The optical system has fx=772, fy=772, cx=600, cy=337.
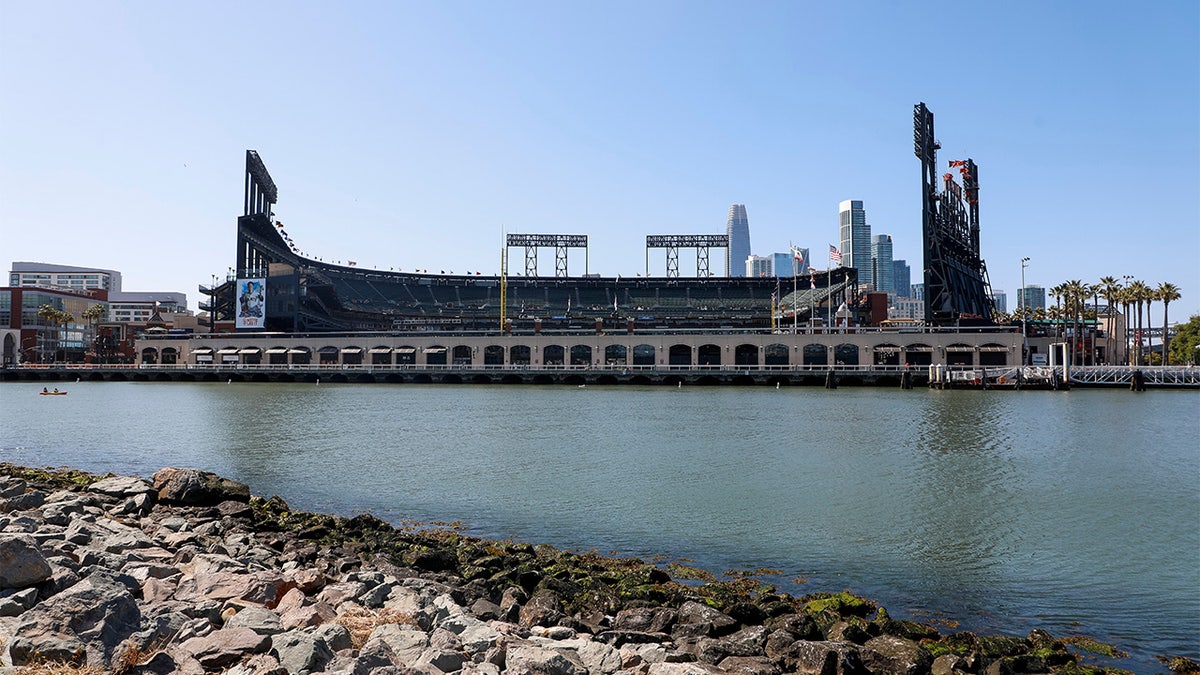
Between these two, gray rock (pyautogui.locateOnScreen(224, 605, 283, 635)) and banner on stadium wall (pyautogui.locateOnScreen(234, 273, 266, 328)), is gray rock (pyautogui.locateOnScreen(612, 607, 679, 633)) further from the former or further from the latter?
banner on stadium wall (pyautogui.locateOnScreen(234, 273, 266, 328))

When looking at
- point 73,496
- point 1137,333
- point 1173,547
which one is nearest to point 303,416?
point 73,496

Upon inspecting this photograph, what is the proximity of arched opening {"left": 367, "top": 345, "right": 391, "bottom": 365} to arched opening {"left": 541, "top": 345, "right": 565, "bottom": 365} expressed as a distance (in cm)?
2370

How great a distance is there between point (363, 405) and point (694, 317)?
9063 cm

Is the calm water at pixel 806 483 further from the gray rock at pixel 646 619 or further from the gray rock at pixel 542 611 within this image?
the gray rock at pixel 542 611

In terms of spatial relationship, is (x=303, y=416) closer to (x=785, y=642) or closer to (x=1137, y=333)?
(x=785, y=642)

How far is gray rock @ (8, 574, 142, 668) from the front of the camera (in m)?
8.90

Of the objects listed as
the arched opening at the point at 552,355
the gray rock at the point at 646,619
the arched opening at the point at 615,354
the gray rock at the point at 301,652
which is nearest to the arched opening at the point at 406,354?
the arched opening at the point at 552,355

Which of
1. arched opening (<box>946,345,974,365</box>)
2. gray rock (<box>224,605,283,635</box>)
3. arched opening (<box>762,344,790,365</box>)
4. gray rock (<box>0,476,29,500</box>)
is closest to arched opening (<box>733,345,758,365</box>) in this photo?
arched opening (<box>762,344,790,365</box>)

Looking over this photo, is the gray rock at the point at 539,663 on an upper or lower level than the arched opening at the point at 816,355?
lower

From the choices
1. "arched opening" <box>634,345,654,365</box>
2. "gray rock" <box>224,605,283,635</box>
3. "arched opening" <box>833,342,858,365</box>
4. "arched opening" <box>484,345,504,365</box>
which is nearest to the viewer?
"gray rock" <box>224,605,283,635</box>

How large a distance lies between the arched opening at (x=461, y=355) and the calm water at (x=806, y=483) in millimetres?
54392

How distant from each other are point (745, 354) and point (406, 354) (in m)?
49.4

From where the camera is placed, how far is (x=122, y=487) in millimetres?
21609

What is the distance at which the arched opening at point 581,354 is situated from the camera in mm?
108375
